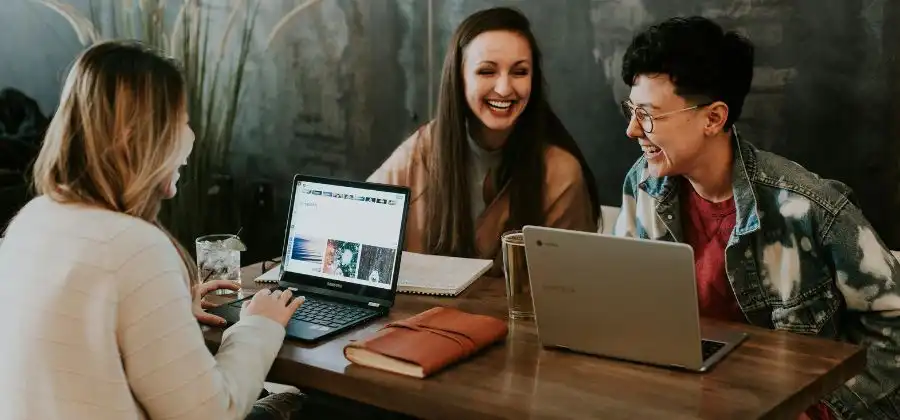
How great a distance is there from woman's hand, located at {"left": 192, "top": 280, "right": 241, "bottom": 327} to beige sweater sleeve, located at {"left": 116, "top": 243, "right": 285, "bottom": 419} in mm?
340

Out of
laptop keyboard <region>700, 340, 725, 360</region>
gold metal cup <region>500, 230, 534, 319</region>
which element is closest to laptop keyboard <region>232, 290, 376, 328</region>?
gold metal cup <region>500, 230, 534, 319</region>

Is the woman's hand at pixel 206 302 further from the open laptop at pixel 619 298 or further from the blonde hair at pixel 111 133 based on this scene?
the open laptop at pixel 619 298

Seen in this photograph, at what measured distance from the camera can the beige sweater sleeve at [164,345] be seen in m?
1.44

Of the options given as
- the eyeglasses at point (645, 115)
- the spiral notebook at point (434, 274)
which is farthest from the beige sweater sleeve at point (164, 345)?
the eyeglasses at point (645, 115)

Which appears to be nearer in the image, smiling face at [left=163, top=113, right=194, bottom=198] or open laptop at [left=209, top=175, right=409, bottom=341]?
smiling face at [left=163, top=113, right=194, bottom=198]

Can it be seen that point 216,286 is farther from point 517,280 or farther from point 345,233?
point 517,280

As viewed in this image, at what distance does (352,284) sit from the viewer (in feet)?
6.53

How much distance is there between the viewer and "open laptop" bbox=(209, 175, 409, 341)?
6.37 ft

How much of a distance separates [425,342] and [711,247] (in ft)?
2.35

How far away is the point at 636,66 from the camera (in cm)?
205

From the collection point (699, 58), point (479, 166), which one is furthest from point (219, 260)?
point (699, 58)

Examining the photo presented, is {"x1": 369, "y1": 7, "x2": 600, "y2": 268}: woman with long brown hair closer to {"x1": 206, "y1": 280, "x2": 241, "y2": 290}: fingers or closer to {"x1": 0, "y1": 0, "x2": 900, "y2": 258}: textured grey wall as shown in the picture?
{"x1": 0, "y1": 0, "x2": 900, "y2": 258}: textured grey wall

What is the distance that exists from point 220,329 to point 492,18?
1.16m

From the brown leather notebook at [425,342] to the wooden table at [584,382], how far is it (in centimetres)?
2
